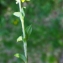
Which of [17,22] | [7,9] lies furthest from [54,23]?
[7,9]

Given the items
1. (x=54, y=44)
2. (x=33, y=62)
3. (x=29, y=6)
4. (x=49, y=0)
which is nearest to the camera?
(x=29, y=6)

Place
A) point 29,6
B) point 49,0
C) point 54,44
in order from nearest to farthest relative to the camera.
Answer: point 29,6, point 49,0, point 54,44

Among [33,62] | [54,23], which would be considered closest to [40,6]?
[54,23]

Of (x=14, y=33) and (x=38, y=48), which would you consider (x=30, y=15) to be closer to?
(x=14, y=33)

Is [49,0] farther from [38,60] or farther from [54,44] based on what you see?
[38,60]

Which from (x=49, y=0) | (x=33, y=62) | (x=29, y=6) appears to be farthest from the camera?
(x=33, y=62)

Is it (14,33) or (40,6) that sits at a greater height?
(40,6)

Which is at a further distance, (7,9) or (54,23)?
(7,9)

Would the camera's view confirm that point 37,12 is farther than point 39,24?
No

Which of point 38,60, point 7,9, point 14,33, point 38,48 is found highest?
point 7,9

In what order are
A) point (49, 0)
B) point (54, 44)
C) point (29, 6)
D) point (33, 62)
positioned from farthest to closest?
1. point (33, 62)
2. point (54, 44)
3. point (49, 0)
4. point (29, 6)
